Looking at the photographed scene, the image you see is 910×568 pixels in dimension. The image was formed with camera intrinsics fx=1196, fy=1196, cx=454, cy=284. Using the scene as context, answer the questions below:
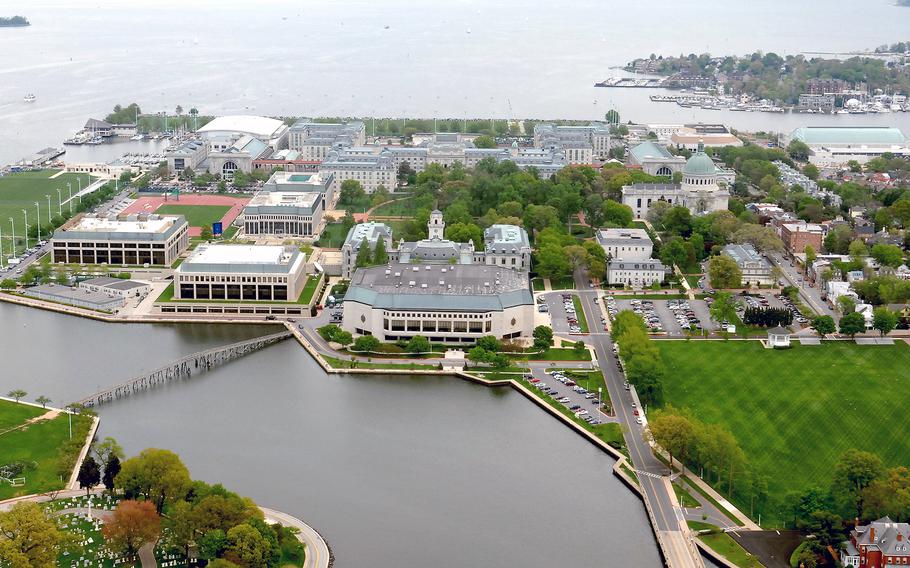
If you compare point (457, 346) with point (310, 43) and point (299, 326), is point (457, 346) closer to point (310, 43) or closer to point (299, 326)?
point (299, 326)

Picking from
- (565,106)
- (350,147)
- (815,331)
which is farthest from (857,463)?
(565,106)

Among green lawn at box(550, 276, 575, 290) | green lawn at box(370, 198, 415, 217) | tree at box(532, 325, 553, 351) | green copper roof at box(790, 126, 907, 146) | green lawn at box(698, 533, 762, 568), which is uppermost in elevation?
green copper roof at box(790, 126, 907, 146)

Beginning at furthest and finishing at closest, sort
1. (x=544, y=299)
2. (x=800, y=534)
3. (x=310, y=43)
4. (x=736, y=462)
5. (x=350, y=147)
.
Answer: (x=310, y=43) < (x=350, y=147) < (x=544, y=299) < (x=736, y=462) < (x=800, y=534)

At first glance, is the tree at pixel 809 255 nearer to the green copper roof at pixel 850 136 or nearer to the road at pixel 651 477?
the road at pixel 651 477

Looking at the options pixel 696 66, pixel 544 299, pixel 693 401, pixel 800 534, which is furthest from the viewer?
pixel 696 66

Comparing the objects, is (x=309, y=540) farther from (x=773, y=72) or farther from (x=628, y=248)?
(x=773, y=72)

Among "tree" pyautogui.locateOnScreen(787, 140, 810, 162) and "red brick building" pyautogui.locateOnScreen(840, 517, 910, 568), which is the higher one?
"tree" pyautogui.locateOnScreen(787, 140, 810, 162)

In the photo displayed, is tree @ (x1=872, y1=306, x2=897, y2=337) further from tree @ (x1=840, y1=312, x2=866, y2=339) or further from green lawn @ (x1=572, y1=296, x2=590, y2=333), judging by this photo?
green lawn @ (x1=572, y1=296, x2=590, y2=333)

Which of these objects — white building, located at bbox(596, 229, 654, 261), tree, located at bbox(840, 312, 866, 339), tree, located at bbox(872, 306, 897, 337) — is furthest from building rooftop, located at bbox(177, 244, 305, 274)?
tree, located at bbox(872, 306, 897, 337)
